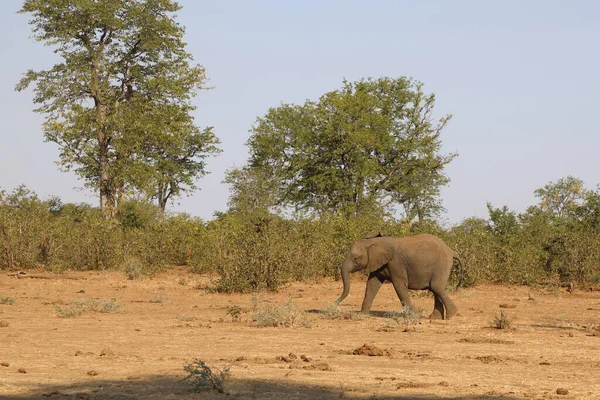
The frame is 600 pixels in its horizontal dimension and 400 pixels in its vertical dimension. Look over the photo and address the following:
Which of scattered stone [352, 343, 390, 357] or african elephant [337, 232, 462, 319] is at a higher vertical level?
african elephant [337, 232, 462, 319]

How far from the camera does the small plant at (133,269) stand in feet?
85.7

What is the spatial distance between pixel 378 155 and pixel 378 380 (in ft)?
123

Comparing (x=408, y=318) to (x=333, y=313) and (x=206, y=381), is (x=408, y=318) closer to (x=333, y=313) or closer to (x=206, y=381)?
(x=333, y=313)

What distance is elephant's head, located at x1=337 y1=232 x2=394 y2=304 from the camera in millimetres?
16500

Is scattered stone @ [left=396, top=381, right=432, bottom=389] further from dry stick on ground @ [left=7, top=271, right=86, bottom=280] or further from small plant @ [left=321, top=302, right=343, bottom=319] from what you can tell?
dry stick on ground @ [left=7, top=271, right=86, bottom=280]

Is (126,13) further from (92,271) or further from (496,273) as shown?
(496,273)

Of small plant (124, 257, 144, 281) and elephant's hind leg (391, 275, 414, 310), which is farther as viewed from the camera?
small plant (124, 257, 144, 281)

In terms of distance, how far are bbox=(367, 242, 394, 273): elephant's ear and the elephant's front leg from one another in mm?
257

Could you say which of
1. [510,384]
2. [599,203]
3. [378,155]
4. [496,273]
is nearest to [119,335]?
[510,384]

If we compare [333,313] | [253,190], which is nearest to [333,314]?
[333,313]

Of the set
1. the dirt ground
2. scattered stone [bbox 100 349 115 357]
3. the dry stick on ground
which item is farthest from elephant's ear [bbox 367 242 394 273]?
the dry stick on ground

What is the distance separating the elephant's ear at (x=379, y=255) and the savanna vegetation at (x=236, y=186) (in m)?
5.90

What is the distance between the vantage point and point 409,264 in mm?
16406

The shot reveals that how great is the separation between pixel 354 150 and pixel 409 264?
27.4m
